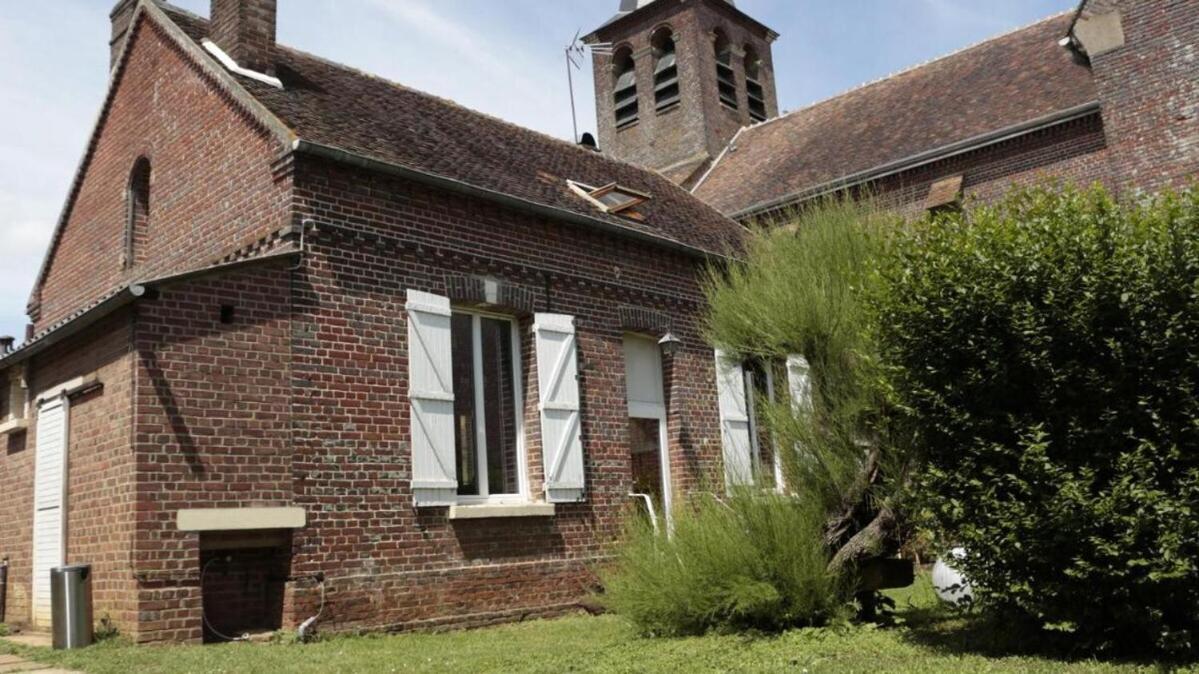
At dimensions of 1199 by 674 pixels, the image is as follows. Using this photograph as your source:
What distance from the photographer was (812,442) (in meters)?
7.52

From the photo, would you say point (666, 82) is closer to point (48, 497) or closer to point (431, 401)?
point (431, 401)

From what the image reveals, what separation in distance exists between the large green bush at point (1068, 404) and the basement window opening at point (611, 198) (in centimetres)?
689

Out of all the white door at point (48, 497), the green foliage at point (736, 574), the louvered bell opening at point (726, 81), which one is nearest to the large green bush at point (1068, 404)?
the green foliage at point (736, 574)

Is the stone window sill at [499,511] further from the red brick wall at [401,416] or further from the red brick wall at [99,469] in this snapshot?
the red brick wall at [99,469]

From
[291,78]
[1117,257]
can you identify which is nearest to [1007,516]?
[1117,257]

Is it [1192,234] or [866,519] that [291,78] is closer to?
[866,519]

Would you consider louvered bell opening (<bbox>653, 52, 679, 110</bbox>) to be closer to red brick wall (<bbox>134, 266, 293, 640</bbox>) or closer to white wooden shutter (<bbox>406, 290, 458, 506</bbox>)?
white wooden shutter (<bbox>406, 290, 458, 506</bbox>)

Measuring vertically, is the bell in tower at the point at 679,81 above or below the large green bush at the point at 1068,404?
above

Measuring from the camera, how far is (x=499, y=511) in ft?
31.5

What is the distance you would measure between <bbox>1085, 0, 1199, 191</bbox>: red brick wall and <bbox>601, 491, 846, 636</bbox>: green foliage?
10641 millimetres

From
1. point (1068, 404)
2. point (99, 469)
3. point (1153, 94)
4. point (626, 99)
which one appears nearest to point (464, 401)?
point (99, 469)

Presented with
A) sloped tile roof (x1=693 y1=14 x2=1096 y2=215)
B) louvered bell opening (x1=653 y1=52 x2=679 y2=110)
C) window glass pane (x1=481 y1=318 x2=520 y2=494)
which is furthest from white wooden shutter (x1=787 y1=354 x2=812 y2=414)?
louvered bell opening (x1=653 y1=52 x2=679 y2=110)

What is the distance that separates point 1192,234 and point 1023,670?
250 centimetres

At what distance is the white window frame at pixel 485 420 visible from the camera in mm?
9922
